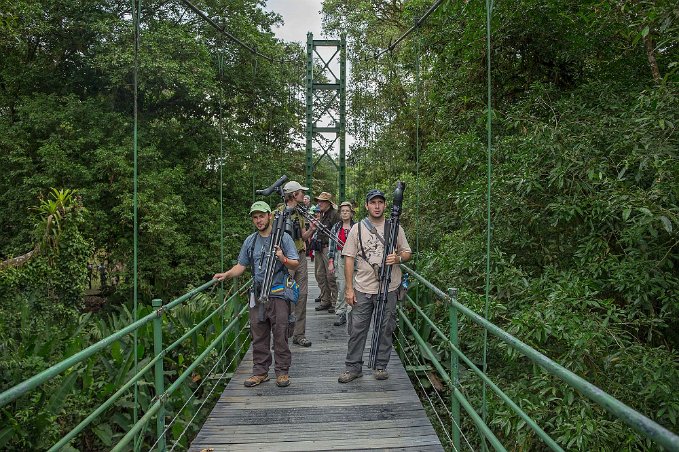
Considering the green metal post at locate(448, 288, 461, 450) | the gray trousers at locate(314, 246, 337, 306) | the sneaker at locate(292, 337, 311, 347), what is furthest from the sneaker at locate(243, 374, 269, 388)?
the gray trousers at locate(314, 246, 337, 306)

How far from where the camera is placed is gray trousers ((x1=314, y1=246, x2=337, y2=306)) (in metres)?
5.96

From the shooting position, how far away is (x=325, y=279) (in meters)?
6.31

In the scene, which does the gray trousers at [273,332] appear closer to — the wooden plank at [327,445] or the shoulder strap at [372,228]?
the shoulder strap at [372,228]

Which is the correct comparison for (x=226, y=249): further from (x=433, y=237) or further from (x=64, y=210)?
(x=433, y=237)

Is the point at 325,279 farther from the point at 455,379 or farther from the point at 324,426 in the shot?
the point at 455,379

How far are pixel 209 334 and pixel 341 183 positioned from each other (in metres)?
5.32

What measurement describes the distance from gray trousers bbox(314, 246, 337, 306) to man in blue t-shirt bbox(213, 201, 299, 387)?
6.79ft

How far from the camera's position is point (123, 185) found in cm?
1090

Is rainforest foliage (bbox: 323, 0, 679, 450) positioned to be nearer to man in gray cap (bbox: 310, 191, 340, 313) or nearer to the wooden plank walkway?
the wooden plank walkway

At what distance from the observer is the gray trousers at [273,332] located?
12.3 ft

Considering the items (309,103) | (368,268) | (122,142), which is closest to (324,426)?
(368,268)

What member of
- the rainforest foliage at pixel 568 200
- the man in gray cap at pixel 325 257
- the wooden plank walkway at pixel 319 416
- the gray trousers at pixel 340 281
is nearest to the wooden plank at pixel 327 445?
the wooden plank walkway at pixel 319 416

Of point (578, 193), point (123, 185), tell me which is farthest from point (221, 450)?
point (123, 185)

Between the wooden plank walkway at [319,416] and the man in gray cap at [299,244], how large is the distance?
2.16 feet
